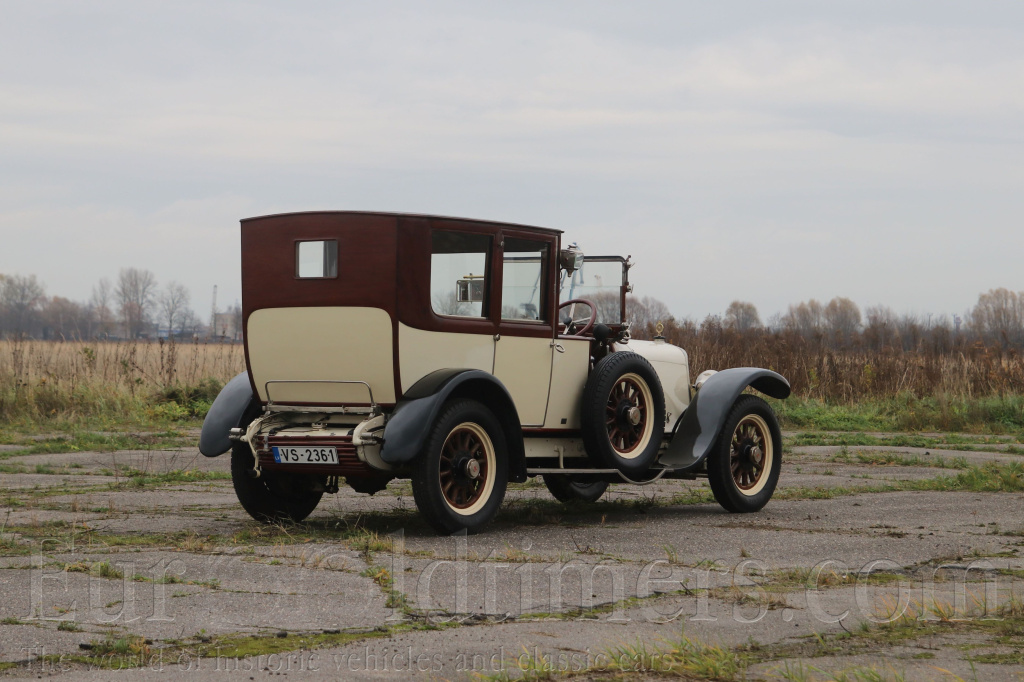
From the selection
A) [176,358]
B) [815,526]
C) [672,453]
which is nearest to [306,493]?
[672,453]

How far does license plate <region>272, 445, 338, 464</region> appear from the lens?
24.9 ft

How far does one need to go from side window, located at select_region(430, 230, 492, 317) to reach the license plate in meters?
1.19

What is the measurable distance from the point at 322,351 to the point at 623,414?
258cm

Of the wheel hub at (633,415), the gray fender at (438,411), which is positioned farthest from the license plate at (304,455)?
the wheel hub at (633,415)

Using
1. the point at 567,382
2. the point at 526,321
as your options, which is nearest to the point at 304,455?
the point at 526,321

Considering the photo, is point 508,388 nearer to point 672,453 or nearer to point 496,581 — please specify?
point 672,453

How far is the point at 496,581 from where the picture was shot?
590 centimetres

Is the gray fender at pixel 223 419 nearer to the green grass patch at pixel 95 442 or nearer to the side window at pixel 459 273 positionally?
the side window at pixel 459 273

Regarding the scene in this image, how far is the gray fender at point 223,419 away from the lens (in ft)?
27.0

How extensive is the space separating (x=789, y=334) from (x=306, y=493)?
682 inches

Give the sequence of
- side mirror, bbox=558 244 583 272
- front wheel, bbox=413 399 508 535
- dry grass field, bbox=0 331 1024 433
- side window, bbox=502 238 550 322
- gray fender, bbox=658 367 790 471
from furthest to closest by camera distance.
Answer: dry grass field, bbox=0 331 1024 433
gray fender, bbox=658 367 790 471
side mirror, bbox=558 244 583 272
side window, bbox=502 238 550 322
front wheel, bbox=413 399 508 535

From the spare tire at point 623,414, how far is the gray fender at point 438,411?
0.80 m

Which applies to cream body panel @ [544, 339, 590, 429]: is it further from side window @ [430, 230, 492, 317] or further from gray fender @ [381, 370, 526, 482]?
side window @ [430, 230, 492, 317]

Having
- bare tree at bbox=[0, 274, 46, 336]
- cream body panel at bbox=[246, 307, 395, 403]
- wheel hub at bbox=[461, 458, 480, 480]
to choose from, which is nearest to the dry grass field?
wheel hub at bbox=[461, 458, 480, 480]
